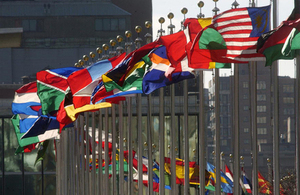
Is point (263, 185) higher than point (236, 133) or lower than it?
lower

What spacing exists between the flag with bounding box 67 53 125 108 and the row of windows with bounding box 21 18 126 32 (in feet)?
277

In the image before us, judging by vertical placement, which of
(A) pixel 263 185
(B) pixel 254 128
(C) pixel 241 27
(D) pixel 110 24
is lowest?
(A) pixel 263 185

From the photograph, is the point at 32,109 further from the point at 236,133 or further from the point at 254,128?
the point at 254,128

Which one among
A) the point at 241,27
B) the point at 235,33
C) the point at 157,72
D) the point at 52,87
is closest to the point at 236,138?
the point at 235,33

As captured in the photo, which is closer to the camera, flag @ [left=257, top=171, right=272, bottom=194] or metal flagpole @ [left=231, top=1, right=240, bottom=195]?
metal flagpole @ [left=231, top=1, right=240, bottom=195]

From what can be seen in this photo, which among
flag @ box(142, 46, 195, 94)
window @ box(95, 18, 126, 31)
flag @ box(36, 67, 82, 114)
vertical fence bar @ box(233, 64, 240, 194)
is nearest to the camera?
vertical fence bar @ box(233, 64, 240, 194)

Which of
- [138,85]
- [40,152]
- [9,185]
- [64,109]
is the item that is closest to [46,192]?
[9,185]

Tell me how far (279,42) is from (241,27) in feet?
6.94

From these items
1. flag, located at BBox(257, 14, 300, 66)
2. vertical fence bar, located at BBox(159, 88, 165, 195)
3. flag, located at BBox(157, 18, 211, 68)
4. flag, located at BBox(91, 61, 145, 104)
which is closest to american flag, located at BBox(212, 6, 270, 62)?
flag, located at BBox(257, 14, 300, 66)

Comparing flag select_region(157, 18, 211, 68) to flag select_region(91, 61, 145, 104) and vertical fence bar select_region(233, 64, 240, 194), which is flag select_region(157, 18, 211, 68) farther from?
flag select_region(91, 61, 145, 104)

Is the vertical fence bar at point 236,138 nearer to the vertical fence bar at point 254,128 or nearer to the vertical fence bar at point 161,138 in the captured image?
the vertical fence bar at point 254,128

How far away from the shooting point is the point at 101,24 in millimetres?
113000

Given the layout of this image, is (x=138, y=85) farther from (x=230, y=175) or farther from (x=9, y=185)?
(x=9, y=185)

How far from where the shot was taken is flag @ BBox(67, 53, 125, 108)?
1056 inches
